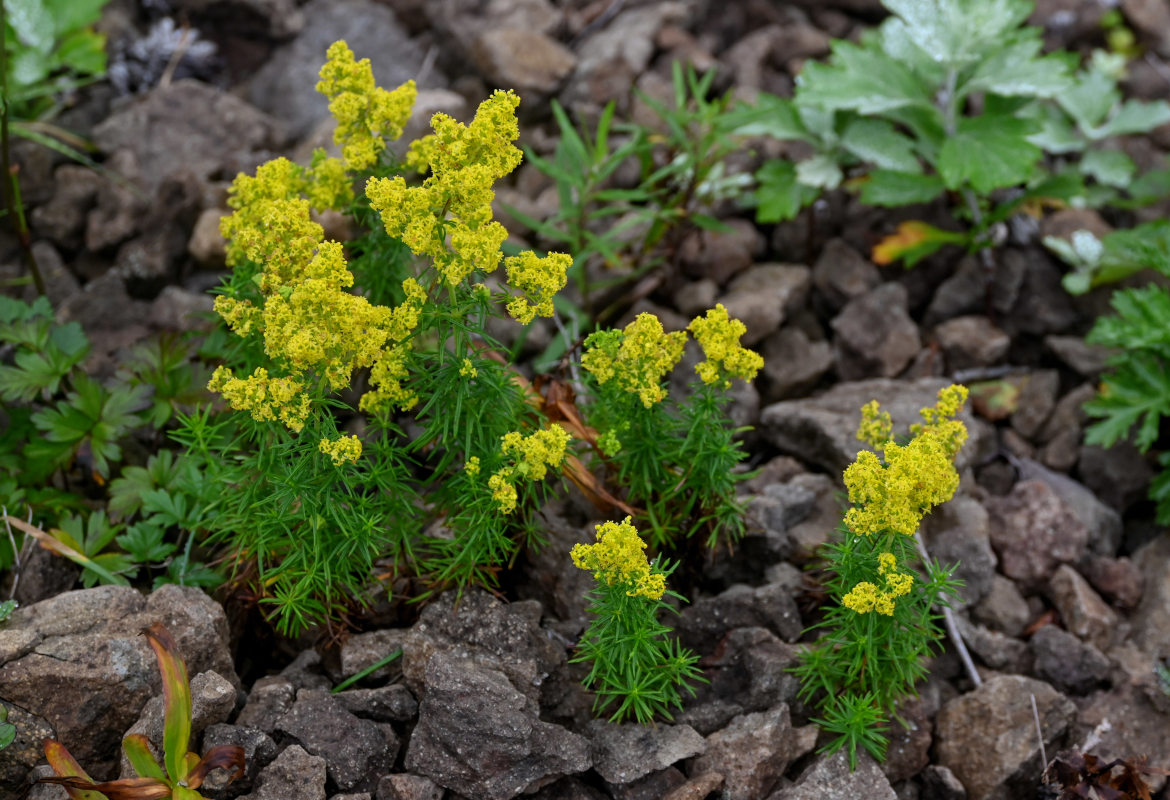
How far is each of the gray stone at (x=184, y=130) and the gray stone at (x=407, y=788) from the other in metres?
3.27

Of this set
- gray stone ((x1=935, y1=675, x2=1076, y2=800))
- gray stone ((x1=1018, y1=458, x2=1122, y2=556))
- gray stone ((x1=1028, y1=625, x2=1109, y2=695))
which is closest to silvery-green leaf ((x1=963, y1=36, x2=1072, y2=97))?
gray stone ((x1=1018, y1=458, x2=1122, y2=556))

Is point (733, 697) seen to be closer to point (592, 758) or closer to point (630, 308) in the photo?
point (592, 758)

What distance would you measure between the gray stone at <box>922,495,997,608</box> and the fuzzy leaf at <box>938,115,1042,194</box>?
144cm

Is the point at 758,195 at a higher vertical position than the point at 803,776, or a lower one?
higher

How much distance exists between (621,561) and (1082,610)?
7.01 ft

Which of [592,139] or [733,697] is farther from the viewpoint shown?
[592,139]

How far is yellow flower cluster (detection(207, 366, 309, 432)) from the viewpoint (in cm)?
261

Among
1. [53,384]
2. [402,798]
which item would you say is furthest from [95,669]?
[53,384]

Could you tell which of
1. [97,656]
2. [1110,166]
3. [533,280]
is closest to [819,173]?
Answer: [1110,166]

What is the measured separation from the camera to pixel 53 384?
365 centimetres

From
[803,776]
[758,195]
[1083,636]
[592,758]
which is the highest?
[758,195]

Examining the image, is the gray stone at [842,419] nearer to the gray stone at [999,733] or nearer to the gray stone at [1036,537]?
the gray stone at [1036,537]

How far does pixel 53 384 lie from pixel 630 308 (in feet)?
7.87

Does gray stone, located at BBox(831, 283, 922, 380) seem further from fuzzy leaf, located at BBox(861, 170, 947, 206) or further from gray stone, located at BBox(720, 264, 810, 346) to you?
fuzzy leaf, located at BBox(861, 170, 947, 206)
